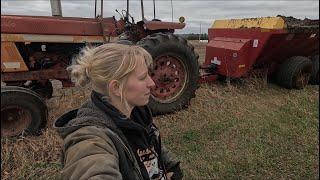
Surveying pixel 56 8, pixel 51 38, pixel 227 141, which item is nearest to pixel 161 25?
pixel 56 8

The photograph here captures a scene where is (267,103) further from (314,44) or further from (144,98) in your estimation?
(144,98)

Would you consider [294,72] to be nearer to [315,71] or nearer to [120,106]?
[315,71]

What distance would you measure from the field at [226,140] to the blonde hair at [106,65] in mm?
2050

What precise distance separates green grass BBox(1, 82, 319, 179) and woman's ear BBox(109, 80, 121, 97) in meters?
2.16

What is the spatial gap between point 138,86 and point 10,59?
3.89 meters

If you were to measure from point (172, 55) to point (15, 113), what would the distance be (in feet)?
7.21

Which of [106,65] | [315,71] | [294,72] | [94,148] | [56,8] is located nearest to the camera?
[94,148]

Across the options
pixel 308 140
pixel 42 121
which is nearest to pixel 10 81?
pixel 42 121

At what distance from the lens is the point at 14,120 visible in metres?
4.56

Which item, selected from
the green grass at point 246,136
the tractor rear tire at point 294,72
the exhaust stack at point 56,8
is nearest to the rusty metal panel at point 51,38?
the exhaust stack at point 56,8

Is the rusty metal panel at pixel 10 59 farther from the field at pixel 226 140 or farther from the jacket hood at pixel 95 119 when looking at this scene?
the jacket hood at pixel 95 119

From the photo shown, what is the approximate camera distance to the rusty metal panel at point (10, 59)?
16.8 ft

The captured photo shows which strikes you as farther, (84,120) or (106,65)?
(106,65)

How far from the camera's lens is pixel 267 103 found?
6246mm
